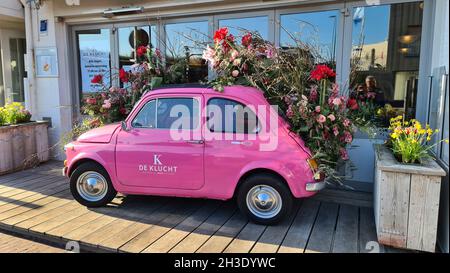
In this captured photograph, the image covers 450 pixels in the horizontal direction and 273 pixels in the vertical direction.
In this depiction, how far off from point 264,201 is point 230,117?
0.98 meters

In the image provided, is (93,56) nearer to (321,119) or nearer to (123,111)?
(123,111)

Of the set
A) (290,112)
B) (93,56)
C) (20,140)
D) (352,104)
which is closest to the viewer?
(290,112)

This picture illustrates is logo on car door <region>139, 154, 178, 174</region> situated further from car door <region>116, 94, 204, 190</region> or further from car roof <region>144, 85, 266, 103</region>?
car roof <region>144, 85, 266, 103</region>

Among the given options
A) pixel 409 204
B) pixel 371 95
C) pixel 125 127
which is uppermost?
pixel 371 95

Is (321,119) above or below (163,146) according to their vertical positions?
above

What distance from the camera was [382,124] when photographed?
15.4 ft

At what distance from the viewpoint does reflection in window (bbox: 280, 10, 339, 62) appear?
187 inches

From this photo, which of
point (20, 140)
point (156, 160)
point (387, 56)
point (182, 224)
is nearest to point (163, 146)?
point (156, 160)

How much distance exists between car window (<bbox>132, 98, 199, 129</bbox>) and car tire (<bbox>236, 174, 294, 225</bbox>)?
91cm

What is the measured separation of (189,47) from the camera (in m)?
5.64

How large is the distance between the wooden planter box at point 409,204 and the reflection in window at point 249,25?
2.87m

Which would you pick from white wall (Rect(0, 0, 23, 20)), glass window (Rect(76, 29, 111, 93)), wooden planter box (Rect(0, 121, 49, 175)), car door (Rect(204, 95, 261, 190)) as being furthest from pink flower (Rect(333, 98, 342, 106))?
white wall (Rect(0, 0, 23, 20))

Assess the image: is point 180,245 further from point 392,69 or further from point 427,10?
point 427,10
